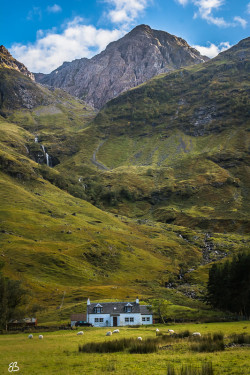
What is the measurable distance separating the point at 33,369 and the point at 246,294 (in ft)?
204

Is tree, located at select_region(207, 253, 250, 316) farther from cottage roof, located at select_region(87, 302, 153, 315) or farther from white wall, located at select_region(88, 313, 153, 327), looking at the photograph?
white wall, located at select_region(88, 313, 153, 327)

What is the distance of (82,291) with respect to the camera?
118 metres

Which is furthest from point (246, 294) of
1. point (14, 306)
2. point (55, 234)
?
point (55, 234)

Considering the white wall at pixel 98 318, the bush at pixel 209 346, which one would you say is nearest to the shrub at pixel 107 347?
the bush at pixel 209 346

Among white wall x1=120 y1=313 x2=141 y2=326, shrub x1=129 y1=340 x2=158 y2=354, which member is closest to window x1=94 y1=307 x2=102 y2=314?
white wall x1=120 y1=313 x2=141 y2=326

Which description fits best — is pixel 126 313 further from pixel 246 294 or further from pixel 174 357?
pixel 174 357

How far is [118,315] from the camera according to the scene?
84.5 meters

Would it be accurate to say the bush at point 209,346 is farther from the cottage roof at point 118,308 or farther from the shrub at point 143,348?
the cottage roof at point 118,308

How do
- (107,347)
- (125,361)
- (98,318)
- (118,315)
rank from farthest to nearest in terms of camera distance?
(118,315), (98,318), (107,347), (125,361)

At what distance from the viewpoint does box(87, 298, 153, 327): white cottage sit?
8406 cm

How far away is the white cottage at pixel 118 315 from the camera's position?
84.1 metres
